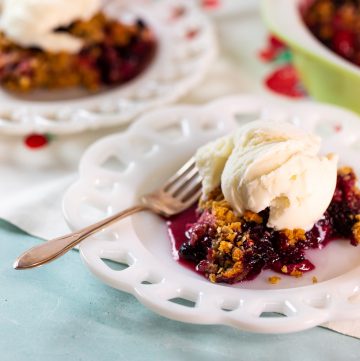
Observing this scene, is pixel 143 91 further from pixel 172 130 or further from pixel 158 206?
pixel 158 206

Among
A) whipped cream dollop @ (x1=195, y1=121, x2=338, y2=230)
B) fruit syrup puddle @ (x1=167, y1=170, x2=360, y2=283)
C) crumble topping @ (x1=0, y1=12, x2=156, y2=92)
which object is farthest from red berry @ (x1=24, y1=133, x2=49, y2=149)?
whipped cream dollop @ (x1=195, y1=121, x2=338, y2=230)

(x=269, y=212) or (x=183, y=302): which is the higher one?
(x=269, y=212)

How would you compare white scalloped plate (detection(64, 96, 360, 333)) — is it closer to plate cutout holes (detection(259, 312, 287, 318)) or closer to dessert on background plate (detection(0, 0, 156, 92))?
plate cutout holes (detection(259, 312, 287, 318))

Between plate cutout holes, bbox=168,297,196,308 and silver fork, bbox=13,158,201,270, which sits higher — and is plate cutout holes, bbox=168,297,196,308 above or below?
below

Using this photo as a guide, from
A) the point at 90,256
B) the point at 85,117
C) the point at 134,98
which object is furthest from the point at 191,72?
the point at 90,256

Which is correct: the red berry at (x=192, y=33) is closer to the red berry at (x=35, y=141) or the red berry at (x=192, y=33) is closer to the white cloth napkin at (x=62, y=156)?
the white cloth napkin at (x=62, y=156)

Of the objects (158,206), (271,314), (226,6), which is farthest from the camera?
(226,6)

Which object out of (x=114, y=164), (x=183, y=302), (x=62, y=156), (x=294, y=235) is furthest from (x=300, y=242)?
(x=62, y=156)
